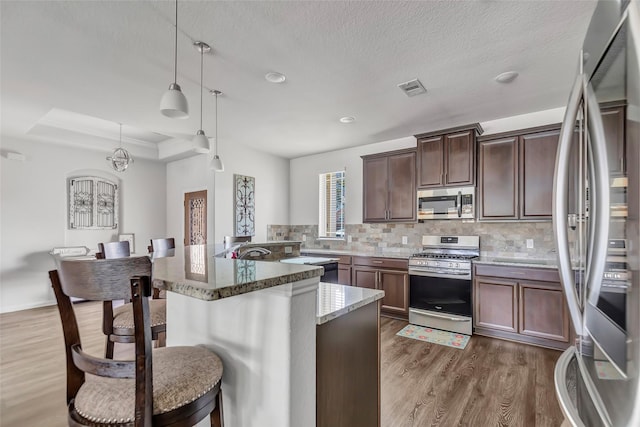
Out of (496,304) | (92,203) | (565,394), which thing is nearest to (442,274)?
(496,304)

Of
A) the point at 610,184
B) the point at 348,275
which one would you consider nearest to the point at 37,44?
the point at 610,184

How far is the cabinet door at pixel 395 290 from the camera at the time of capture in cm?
408

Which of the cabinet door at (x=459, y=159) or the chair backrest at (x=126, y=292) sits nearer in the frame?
the chair backrest at (x=126, y=292)

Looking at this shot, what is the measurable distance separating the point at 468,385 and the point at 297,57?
3092 millimetres

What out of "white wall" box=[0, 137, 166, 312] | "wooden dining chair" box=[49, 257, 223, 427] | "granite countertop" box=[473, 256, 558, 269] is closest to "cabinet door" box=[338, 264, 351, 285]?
"granite countertop" box=[473, 256, 558, 269]

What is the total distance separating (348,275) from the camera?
4.63 metres

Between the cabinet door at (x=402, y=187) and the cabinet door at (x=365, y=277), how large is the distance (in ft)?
2.85

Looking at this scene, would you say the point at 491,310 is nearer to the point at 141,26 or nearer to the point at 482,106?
the point at 482,106

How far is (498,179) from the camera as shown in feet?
12.0

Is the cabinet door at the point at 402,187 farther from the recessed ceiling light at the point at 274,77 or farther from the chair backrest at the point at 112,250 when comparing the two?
the chair backrest at the point at 112,250

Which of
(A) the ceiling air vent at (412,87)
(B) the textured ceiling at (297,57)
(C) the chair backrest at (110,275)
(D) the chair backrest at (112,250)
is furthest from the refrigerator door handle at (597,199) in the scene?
(D) the chair backrest at (112,250)

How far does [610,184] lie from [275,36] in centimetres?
224

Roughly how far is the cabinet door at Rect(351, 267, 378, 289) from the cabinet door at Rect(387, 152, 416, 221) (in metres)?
0.87

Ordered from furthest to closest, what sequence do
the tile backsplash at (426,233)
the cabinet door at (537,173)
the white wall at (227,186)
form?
the white wall at (227,186) → the tile backsplash at (426,233) → the cabinet door at (537,173)
